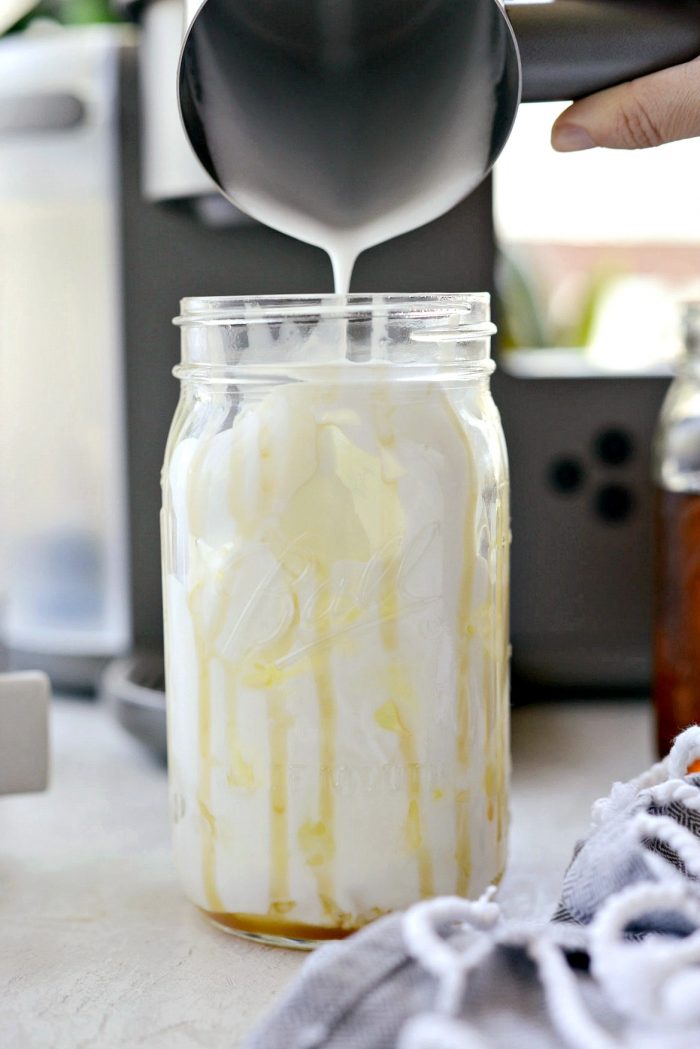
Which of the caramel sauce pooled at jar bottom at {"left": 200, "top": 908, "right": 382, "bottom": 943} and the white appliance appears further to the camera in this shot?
the white appliance

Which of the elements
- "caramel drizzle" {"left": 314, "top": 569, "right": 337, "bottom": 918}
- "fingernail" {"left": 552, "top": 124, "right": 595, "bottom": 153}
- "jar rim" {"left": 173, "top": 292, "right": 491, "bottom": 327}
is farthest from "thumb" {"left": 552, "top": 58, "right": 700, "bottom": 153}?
"caramel drizzle" {"left": 314, "top": 569, "right": 337, "bottom": 918}

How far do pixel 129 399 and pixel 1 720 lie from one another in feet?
0.94

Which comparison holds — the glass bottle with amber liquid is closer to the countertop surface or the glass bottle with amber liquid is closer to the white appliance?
the countertop surface

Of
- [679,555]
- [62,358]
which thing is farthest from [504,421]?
[62,358]

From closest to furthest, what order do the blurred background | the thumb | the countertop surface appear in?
the countertop surface < the thumb < the blurred background

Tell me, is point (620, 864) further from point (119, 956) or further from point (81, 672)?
point (81, 672)

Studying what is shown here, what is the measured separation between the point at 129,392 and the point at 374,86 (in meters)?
0.32

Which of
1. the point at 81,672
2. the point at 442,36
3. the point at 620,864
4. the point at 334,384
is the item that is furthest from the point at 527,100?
the point at 81,672

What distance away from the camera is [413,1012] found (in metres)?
0.31

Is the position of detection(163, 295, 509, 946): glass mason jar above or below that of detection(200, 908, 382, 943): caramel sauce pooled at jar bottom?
above

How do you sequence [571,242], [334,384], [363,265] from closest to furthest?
[334,384], [363,265], [571,242]

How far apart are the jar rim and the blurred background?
27cm

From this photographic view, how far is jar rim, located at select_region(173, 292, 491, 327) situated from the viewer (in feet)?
1.40

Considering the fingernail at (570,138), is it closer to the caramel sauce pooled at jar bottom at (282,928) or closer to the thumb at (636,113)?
the thumb at (636,113)
